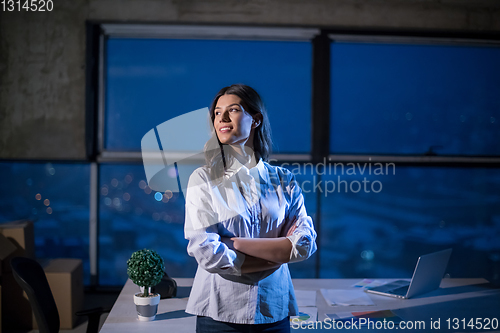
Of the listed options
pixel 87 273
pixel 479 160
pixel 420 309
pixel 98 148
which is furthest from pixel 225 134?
pixel 479 160

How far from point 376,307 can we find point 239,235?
925 mm

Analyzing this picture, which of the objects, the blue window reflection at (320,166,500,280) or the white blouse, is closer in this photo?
the white blouse

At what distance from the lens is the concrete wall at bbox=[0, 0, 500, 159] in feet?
9.30

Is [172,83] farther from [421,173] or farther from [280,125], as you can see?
[421,173]

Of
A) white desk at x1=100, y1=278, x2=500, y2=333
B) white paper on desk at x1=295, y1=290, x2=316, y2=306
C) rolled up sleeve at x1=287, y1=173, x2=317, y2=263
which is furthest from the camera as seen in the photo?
white paper on desk at x1=295, y1=290, x2=316, y2=306

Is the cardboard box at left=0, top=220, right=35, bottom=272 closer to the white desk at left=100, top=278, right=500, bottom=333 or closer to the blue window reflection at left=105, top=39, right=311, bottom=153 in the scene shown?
the blue window reflection at left=105, top=39, right=311, bottom=153

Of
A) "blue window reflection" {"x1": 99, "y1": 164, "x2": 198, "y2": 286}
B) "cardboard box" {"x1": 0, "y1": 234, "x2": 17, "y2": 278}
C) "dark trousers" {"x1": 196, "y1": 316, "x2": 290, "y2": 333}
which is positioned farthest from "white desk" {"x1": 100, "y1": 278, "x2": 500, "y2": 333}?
"cardboard box" {"x1": 0, "y1": 234, "x2": 17, "y2": 278}

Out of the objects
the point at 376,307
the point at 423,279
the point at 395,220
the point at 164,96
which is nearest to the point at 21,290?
the point at 164,96

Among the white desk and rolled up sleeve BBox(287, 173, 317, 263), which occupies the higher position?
rolled up sleeve BBox(287, 173, 317, 263)

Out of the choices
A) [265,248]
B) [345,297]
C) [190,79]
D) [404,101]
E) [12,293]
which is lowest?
[12,293]

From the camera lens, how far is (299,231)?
1247 mm

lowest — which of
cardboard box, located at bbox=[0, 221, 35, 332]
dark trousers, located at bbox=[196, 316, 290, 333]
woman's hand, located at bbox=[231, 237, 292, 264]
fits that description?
cardboard box, located at bbox=[0, 221, 35, 332]

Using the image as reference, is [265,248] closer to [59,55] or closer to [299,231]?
[299,231]

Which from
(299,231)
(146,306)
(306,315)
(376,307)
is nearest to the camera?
(299,231)
